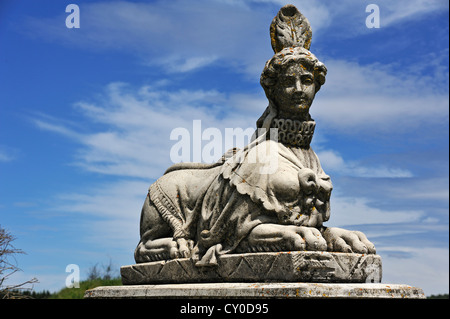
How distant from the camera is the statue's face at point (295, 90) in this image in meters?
7.79

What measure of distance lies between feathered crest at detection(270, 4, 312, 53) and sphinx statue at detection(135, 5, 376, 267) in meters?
0.01

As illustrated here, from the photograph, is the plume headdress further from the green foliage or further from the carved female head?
the green foliage

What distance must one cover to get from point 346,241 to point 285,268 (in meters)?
1.08

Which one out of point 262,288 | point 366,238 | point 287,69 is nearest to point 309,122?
point 287,69

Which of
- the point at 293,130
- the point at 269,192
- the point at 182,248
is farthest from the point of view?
the point at 182,248

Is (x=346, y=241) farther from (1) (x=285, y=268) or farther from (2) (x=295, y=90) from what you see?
(2) (x=295, y=90)

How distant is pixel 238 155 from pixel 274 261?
1.61 meters

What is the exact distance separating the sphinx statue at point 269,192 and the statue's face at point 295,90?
0.01m

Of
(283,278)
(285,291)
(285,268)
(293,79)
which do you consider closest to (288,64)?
(293,79)

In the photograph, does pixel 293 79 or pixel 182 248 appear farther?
pixel 182 248

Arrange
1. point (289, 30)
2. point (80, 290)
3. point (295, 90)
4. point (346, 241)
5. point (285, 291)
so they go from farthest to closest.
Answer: point (80, 290) < point (289, 30) < point (295, 90) < point (346, 241) < point (285, 291)

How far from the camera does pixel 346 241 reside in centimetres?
750
